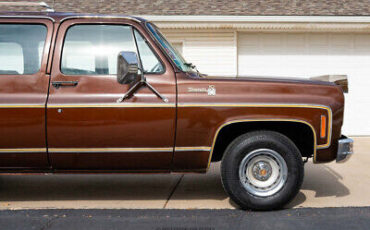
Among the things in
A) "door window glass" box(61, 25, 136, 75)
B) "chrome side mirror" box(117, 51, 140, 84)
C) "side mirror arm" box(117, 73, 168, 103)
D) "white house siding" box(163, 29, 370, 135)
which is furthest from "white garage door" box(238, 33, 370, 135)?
"chrome side mirror" box(117, 51, 140, 84)

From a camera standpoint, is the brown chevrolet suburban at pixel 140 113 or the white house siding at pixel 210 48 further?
the white house siding at pixel 210 48

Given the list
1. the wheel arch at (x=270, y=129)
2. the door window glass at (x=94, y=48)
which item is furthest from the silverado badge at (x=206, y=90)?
the door window glass at (x=94, y=48)

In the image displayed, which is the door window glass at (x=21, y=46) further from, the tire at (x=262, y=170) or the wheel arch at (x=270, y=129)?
the tire at (x=262, y=170)

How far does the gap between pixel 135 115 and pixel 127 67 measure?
0.52 m

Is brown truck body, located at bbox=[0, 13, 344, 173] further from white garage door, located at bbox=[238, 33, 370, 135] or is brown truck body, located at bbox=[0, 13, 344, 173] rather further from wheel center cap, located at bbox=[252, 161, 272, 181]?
white garage door, located at bbox=[238, 33, 370, 135]

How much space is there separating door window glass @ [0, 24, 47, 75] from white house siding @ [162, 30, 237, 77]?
6126 millimetres

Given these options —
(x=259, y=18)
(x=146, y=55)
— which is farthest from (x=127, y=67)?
(x=259, y=18)

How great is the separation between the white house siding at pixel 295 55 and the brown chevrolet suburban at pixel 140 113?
606 cm

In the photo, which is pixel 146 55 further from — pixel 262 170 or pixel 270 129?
pixel 262 170

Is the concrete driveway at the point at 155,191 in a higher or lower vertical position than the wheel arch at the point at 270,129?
lower

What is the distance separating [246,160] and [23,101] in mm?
2337

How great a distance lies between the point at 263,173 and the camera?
4.37 meters

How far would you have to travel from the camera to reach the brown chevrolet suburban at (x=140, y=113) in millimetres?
4270

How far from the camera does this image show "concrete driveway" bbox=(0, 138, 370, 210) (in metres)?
4.79
